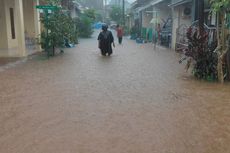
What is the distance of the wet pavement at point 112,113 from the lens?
506 centimetres

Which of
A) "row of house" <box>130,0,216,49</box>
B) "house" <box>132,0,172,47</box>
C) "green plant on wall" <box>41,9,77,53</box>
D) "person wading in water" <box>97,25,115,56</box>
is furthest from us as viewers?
"house" <box>132,0,172,47</box>

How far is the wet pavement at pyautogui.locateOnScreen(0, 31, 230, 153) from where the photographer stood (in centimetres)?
506

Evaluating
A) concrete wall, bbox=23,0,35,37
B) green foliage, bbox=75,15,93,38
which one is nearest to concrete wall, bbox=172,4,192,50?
concrete wall, bbox=23,0,35,37

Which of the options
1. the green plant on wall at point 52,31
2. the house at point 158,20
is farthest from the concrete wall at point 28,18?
the house at point 158,20

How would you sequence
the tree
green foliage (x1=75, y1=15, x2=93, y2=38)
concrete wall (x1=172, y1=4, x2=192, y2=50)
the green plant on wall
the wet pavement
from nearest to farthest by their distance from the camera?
1. the wet pavement
2. the tree
3. the green plant on wall
4. concrete wall (x1=172, y1=4, x2=192, y2=50)
5. green foliage (x1=75, y1=15, x2=93, y2=38)

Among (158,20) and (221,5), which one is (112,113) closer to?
(221,5)

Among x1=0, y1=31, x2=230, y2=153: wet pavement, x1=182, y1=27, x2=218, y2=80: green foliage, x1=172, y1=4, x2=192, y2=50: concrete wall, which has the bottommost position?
x1=0, y1=31, x2=230, y2=153: wet pavement

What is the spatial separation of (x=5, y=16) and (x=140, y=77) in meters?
10.9

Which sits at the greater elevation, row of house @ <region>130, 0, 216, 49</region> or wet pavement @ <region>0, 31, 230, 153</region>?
row of house @ <region>130, 0, 216, 49</region>

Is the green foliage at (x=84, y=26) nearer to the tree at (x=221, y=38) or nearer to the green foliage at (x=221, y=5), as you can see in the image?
the tree at (x=221, y=38)

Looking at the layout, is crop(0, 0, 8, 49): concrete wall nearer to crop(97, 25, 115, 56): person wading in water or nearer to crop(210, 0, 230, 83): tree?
crop(97, 25, 115, 56): person wading in water

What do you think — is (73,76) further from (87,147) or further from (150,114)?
(87,147)

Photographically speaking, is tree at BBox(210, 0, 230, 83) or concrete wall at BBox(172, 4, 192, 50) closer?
tree at BBox(210, 0, 230, 83)

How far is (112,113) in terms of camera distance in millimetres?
6656
